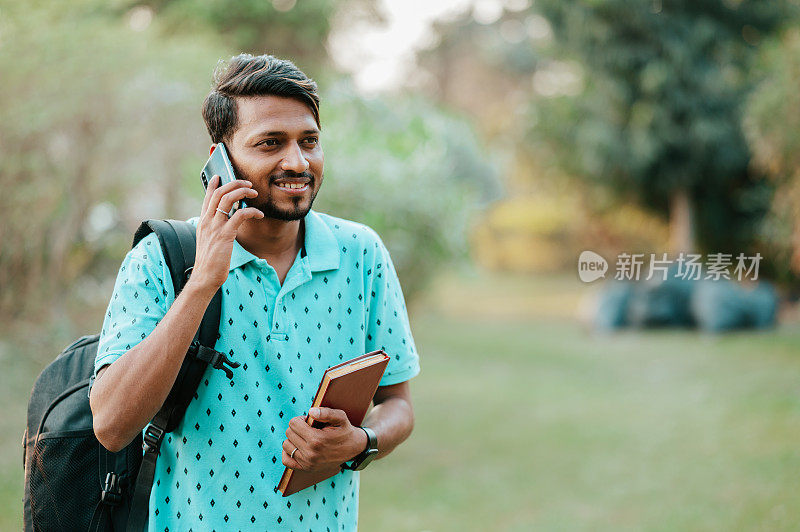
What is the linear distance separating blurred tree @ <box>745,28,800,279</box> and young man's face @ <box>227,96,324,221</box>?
29.1 feet

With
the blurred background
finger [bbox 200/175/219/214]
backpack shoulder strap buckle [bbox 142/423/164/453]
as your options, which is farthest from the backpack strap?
the blurred background

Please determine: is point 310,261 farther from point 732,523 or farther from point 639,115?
point 639,115

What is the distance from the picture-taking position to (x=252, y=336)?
1.79 meters

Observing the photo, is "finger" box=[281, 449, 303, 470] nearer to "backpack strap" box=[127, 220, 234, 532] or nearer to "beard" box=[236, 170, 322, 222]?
"backpack strap" box=[127, 220, 234, 532]

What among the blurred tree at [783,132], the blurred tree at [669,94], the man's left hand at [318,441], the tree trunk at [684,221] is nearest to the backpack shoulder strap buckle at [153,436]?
the man's left hand at [318,441]

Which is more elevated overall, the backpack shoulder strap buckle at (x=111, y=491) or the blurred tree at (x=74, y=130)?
the blurred tree at (x=74, y=130)

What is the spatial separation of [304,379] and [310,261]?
29 cm

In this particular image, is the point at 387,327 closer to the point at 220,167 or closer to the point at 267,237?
the point at 267,237

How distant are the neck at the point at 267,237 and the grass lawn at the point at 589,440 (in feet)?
12.9

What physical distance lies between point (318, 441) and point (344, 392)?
12 cm

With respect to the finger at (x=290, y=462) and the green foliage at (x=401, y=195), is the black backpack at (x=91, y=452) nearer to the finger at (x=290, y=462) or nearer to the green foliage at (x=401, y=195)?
the finger at (x=290, y=462)

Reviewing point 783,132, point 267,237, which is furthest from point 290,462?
point 783,132

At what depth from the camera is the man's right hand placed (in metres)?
1.62

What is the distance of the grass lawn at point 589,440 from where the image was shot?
5.60 meters
